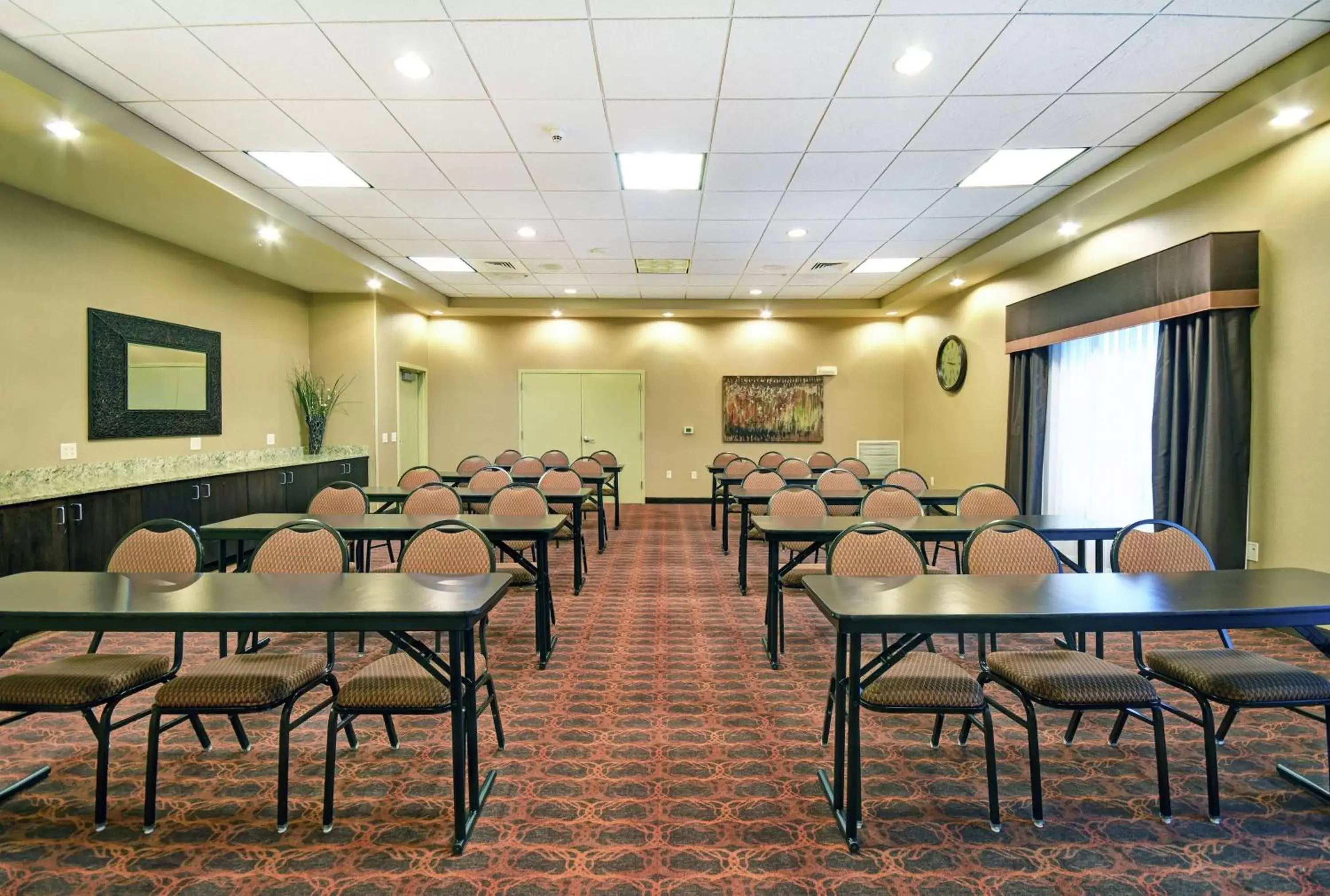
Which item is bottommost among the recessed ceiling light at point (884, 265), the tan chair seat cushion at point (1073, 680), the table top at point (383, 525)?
the tan chair seat cushion at point (1073, 680)

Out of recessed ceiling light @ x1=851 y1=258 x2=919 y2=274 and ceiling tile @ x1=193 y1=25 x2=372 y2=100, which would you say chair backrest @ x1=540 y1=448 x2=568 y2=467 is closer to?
recessed ceiling light @ x1=851 y1=258 x2=919 y2=274

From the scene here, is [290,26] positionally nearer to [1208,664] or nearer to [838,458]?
[1208,664]

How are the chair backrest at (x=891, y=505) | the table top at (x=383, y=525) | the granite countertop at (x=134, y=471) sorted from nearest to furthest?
the table top at (x=383, y=525)
the granite countertop at (x=134, y=471)
the chair backrest at (x=891, y=505)

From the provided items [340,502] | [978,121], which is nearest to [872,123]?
[978,121]

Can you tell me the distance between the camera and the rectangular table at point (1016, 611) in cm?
210

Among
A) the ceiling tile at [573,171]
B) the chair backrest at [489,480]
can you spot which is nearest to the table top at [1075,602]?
the ceiling tile at [573,171]

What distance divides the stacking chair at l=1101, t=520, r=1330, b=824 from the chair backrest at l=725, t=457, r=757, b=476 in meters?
4.82

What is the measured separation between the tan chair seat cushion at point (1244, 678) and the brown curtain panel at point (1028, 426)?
445cm

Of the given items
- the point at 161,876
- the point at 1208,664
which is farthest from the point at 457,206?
the point at 1208,664

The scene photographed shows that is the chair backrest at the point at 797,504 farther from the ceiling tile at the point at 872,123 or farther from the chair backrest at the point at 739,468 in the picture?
the chair backrest at the point at 739,468

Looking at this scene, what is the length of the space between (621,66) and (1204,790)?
4.05 meters

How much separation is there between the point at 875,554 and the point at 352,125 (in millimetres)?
3944

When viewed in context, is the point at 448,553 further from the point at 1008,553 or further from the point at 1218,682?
the point at 1218,682

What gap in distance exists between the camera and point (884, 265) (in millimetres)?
7762
